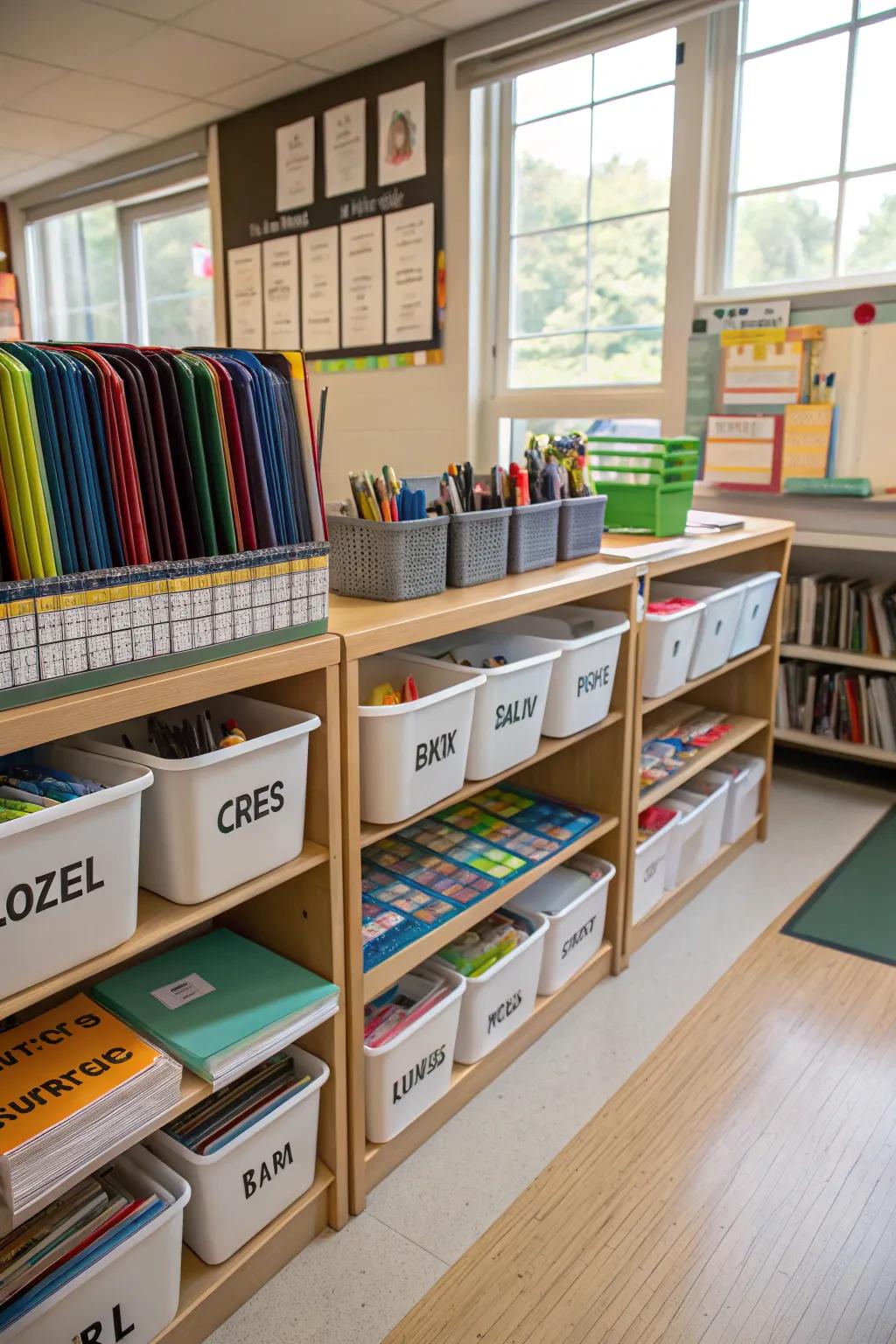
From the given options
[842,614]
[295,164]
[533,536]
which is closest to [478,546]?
[533,536]

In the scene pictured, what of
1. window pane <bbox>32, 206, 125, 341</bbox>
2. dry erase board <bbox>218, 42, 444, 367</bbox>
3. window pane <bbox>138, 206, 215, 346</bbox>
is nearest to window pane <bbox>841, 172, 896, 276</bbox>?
dry erase board <bbox>218, 42, 444, 367</bbox>

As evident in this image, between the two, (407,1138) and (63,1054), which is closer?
(63,1054)

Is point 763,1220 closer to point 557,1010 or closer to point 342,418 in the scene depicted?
point 557,1010

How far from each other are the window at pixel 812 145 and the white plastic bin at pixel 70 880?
2.93m

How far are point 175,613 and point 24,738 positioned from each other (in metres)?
0.23

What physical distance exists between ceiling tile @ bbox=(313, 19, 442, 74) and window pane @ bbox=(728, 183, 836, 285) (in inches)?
51.2

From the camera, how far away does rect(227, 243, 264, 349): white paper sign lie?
448cm

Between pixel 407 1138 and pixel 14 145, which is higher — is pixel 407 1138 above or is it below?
below

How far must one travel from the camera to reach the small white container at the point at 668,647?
6.90 feet

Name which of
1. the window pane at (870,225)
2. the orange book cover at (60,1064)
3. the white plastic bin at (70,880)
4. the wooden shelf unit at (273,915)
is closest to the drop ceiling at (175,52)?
the window pane at (870,225)

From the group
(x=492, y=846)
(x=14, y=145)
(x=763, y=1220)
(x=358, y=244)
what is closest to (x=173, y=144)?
(x=14, y=145)

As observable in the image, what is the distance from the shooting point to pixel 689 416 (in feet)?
11.1

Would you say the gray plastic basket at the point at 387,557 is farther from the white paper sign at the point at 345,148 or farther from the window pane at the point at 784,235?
the white paper sign at the point at 345,148

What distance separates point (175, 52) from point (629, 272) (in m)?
1.86
